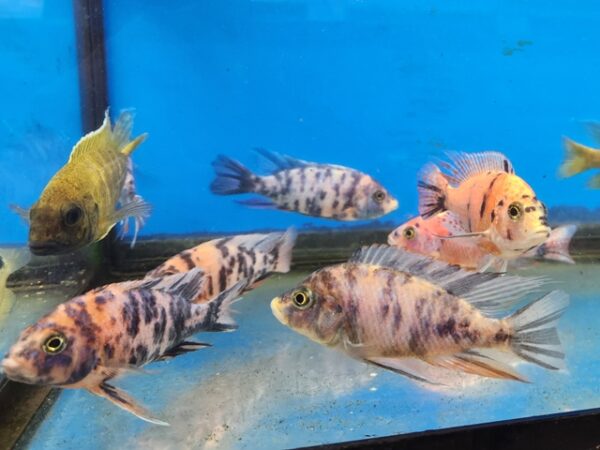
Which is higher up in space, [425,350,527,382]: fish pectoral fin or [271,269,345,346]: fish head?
[271,269,345,346]: fish head

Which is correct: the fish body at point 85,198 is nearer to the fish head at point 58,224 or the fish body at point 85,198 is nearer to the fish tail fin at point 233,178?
the fish head at point 58,224

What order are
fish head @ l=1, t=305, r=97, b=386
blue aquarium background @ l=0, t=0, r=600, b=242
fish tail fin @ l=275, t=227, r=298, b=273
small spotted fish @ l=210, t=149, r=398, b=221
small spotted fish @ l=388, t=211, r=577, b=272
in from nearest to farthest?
fish head @ l=1, t=305, r=97, b=386
small spotted fish @ l=388, t=211, r=577, b=272
fish tail fin @ l=275, t=227, r=298, b=273
small spotted fish @ l=210, t=149, r=398, b=221
blue aquarium background @ l=0, t=0, r=600, b=242

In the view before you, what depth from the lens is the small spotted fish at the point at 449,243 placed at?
6.58 ft

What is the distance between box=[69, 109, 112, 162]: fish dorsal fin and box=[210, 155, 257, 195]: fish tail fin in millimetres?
973

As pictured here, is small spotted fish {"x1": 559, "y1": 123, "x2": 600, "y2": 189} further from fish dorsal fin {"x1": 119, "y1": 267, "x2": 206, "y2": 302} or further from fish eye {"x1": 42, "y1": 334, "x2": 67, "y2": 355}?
fish eye {"x1": 42, "y1": 334, "x2": 67, "y2": 355}

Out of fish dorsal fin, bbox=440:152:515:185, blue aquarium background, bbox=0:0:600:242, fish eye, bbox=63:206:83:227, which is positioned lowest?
fish eye, bbox=63:206:83:227

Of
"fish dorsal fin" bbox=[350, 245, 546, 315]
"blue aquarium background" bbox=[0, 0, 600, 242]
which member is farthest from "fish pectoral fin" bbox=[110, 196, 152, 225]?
"blue aquarium background" bbox=[0, 0, 600, 242]

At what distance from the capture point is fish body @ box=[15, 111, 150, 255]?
1.49 m

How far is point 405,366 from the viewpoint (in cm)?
150

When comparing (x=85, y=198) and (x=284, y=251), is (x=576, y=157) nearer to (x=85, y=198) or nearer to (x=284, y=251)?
(x=284, y=251)

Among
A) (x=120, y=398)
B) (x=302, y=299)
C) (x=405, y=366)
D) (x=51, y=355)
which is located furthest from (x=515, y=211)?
(x=51, y=355)

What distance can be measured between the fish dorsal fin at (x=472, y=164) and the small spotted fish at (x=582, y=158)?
0.89 meters

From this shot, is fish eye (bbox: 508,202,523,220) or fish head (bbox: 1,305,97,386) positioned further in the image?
fish eye (bbox: 508,202,523,220)

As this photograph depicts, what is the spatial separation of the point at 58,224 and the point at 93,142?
0.39m
